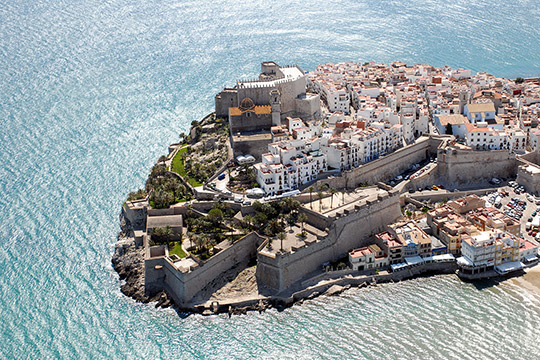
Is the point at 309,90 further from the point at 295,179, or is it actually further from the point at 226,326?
the point at 226,326

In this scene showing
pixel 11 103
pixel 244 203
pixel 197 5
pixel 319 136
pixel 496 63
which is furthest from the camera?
pixel 197 5

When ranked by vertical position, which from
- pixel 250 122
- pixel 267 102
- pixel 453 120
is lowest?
pixel 453 120

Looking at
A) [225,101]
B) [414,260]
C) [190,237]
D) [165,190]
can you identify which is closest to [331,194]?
[414,260]

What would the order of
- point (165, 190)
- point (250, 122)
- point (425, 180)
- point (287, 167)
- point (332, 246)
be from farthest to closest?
point (250, 122), point (425, 180), point (287, 167), point (165, 190), point (332, 246)

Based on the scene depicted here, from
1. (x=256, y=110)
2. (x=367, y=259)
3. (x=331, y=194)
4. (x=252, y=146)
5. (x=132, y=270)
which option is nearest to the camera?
(x=367, y=259)

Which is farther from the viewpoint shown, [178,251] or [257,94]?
[257,94]

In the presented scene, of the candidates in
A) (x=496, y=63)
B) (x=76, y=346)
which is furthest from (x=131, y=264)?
(x=496, y=63)

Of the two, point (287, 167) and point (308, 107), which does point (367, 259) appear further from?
point (308, 107)
